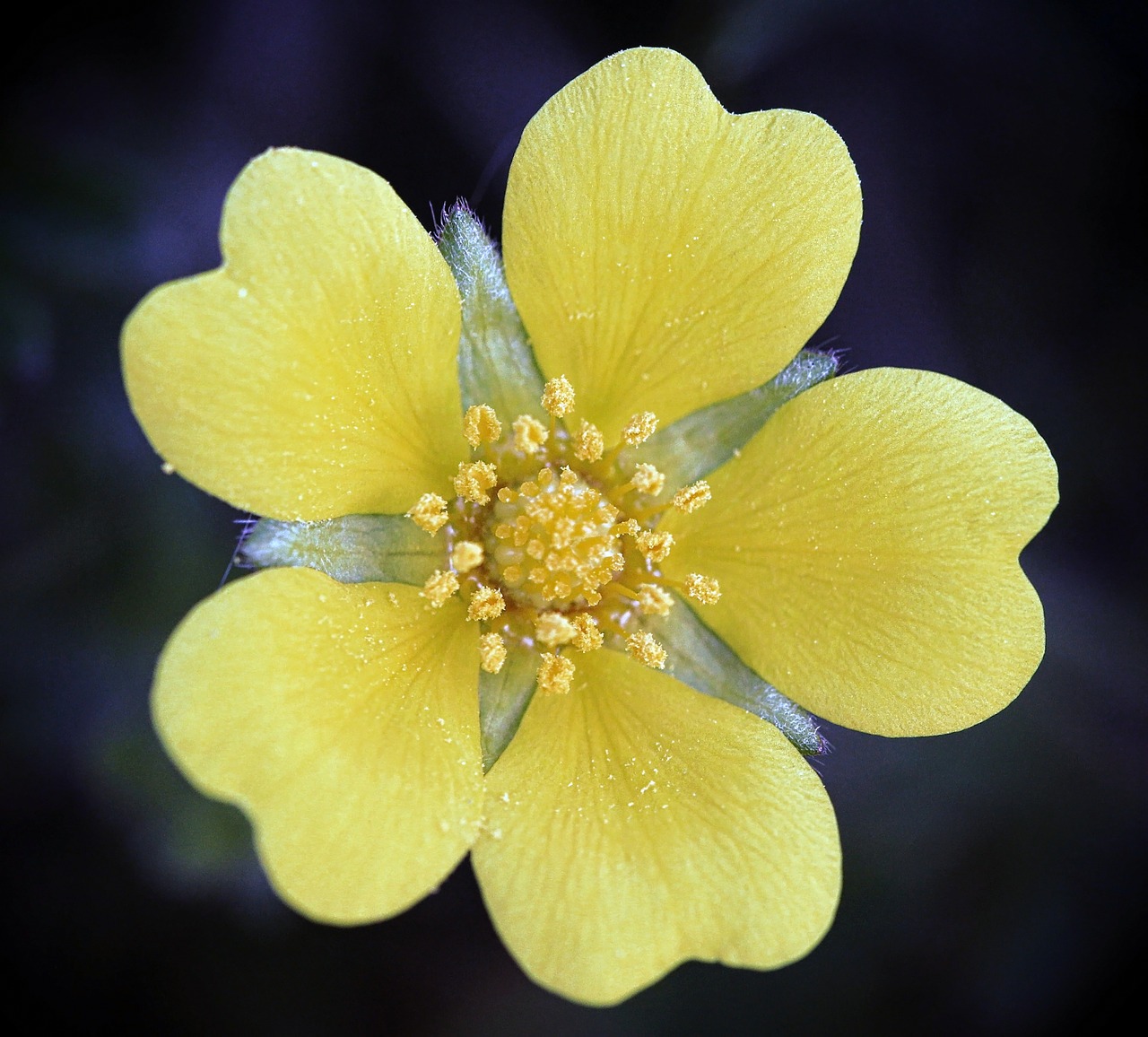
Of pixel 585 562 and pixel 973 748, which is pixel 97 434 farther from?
pixel 973 748

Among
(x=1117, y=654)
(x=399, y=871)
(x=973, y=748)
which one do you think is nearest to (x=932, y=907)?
(x=973, y=748)

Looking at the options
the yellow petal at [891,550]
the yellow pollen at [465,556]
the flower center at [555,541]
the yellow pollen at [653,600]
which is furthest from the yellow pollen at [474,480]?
the yellow petal at [891,550]

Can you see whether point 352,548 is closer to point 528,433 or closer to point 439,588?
point 439,588

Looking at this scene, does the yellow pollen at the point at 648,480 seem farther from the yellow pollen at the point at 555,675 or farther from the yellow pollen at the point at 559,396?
the yellow pollen at the point at 555,675

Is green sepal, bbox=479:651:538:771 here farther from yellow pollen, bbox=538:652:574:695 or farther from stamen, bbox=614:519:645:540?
stamen, bbox=614:519:645:540

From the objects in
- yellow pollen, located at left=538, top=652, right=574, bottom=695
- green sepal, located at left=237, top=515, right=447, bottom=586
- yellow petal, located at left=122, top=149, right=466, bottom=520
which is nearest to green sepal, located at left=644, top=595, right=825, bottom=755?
yellow pollen, located at left=538, top=652, right=574, bottom=695

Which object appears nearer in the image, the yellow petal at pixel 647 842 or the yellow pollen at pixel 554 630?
the yellow petal at pixel 647 842

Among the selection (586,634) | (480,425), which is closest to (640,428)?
(480,425)
